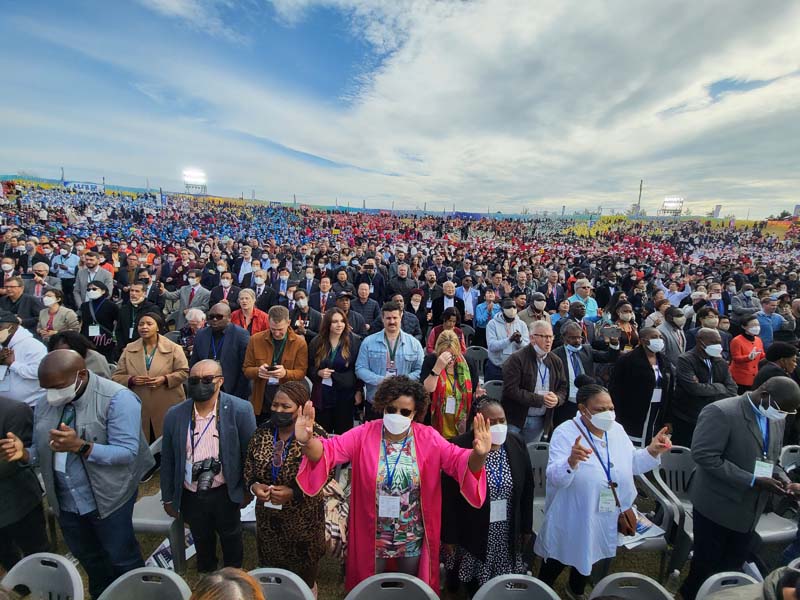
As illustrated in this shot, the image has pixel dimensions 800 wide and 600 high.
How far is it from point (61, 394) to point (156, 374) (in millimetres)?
1644

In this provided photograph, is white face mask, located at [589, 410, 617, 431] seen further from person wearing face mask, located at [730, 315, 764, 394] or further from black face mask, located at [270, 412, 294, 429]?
person wearing face mask, located at [730, 315, 764, 394]

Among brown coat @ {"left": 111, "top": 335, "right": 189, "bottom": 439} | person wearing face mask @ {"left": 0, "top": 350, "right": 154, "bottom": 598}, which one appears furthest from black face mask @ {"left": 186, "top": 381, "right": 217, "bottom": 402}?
brown coat @ {"left": 111, "top": 335, "right": 189, "bottom": 439}

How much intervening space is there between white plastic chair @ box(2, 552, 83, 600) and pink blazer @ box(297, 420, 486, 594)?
1.41 meters

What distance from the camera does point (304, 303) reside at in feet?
20.6

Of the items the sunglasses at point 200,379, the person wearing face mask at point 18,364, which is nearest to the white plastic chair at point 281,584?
the sunglasses at point 200,379

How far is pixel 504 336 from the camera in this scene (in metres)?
5.26

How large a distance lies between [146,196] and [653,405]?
5001cm

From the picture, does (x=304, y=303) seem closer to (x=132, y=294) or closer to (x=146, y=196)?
(x=132, y=294)

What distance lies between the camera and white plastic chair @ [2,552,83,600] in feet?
6.36

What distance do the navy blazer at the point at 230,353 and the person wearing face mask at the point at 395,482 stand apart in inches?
97.3

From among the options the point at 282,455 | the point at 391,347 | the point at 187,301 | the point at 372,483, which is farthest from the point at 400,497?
the point at 187,301

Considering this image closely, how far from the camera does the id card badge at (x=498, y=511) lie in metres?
2.54

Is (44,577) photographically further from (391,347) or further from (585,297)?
(585,297)

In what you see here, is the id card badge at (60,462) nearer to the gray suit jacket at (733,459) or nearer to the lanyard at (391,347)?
the lanyard at (391,347)
